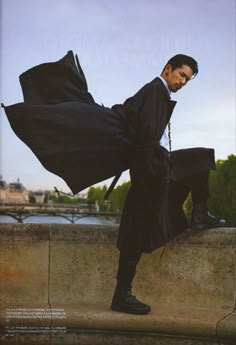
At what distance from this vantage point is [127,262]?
3.41 metres

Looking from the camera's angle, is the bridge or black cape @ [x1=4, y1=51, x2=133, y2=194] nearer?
black cape @ [x1=4, y1=51, x2=133, y2=194]

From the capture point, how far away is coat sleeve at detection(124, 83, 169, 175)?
319cm

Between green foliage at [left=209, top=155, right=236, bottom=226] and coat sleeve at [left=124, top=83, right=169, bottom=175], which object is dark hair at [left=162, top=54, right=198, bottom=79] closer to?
coat sleeve at [left=124, top=83, right=169, bottom=175]

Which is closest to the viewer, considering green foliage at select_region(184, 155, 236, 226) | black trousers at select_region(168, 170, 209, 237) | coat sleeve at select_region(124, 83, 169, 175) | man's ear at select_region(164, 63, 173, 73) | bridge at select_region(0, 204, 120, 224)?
coat sleeve at select_region(124, 83, 169, 175)

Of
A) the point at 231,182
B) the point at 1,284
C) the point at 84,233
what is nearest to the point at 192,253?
the point at 84,233

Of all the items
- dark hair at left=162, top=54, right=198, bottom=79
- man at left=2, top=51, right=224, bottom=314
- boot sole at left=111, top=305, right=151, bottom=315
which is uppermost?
dark hair at left=162, top=54, right=198, bottom=79

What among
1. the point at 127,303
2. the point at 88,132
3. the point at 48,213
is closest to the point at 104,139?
the point at 88,132

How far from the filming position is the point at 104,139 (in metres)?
3.29

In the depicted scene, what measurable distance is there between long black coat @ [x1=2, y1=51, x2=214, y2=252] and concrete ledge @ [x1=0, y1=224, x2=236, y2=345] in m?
0.32

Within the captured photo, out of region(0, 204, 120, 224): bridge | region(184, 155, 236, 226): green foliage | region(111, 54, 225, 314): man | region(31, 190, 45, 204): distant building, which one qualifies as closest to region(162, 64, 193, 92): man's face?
A: region(111, 54, 225, 314): man

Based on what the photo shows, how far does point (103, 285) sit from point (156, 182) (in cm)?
84

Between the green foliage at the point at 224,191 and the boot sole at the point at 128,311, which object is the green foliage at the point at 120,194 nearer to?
the green foliage at the point at 224,191

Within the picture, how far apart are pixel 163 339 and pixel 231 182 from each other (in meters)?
25.9

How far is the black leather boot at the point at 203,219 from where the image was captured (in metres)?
3.60
